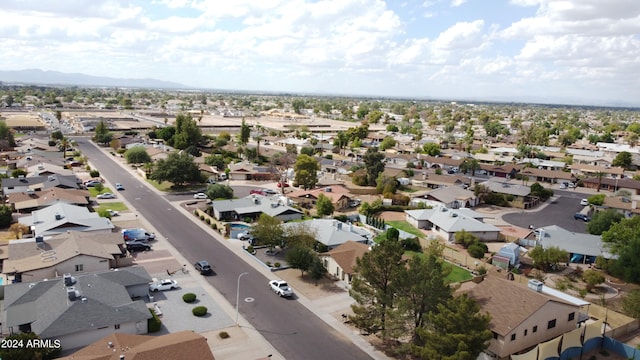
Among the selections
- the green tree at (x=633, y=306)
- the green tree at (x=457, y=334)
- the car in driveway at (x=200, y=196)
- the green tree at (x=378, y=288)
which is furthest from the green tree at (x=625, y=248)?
the car in driveway at (x=200, y=196)

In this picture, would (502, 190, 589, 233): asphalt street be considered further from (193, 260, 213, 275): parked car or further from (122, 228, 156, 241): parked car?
(122, 228, 156, 241): parked car

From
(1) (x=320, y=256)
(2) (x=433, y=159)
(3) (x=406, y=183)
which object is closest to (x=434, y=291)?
(1) (x=320, y=256)

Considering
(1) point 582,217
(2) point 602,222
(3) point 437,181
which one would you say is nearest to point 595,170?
(1) point 582,217

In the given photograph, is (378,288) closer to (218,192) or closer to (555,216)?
(218,192)

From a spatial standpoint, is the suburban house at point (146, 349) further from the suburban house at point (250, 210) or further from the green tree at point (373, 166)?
the green tree at point (373, 166)

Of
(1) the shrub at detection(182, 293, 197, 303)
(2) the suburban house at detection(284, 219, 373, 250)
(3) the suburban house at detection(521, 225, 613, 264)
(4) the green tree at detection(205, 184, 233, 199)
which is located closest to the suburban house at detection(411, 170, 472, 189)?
(3) the suburban house at detection(521, 225, 613, 264)

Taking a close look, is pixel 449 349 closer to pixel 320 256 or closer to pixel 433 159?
pixel 320 256
